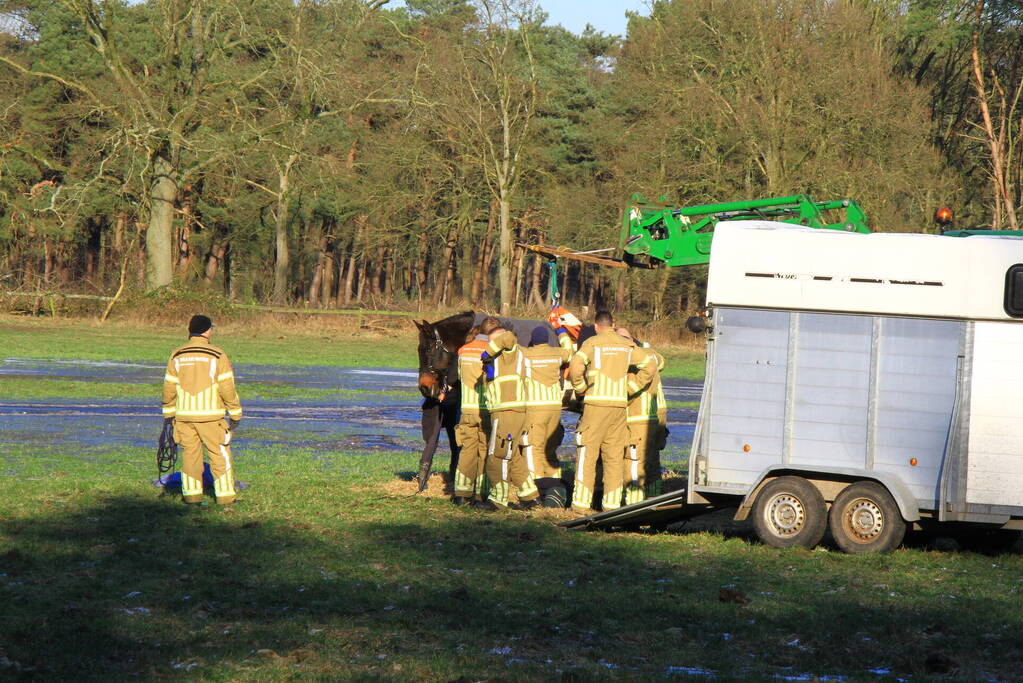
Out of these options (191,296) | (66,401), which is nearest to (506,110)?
(191,296)

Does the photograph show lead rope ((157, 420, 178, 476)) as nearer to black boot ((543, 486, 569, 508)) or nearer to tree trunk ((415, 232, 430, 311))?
black boot ((543, 486, 569, 508))

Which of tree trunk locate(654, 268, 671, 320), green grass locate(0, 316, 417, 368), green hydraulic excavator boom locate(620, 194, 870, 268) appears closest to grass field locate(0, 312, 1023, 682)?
green hydraulic excavator boom locate(620, 194, 870, 268)

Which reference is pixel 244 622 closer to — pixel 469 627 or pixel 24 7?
pixel 469 627

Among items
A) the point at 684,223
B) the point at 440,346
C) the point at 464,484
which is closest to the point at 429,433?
the point at 464,484

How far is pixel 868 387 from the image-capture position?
11430 millimetres

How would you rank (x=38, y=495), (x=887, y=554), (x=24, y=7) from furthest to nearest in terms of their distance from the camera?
(x=24, y=7), (x=38, y=495), (x=887, y=554)

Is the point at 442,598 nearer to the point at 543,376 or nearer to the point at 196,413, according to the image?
the point at 196,413

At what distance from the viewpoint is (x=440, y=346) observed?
559 inches

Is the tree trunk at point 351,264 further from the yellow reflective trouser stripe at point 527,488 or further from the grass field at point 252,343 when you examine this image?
the yellow reflective trouser stripe at point 527,488

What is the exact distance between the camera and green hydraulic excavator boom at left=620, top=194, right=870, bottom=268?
54.7 ft

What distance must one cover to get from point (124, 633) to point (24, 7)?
65.0m

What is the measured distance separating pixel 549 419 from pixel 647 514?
2.18 metres

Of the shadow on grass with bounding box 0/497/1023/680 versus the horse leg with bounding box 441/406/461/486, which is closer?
the shadow on grass with bounding box 0/497/1023/680

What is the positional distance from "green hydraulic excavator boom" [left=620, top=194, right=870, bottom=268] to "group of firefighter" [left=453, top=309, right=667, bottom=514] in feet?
11.0
